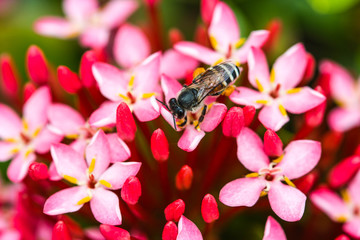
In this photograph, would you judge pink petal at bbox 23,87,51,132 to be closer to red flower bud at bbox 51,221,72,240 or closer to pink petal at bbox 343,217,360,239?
red flower bud at bbox 51,221,72,240

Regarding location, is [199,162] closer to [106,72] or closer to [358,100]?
[106,72]

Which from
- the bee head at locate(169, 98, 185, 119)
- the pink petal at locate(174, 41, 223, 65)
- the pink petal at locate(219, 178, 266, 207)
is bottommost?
the pink petal at locate(219, 178, 266, 207)

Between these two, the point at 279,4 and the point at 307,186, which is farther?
the point at 279,4

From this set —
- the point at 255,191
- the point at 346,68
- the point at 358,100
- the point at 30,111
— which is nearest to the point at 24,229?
the point at 30,111

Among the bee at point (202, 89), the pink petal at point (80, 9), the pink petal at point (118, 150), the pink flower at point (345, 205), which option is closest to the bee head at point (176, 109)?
the bee at point (202, 89)

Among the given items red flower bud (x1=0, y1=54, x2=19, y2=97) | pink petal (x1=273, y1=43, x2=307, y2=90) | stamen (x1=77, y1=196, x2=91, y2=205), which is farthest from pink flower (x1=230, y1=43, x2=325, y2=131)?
red flower bud (x1=0, y1=54, x2=19, y2=97)

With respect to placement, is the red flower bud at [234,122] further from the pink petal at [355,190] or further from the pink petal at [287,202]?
the pink petal at [355,190]
